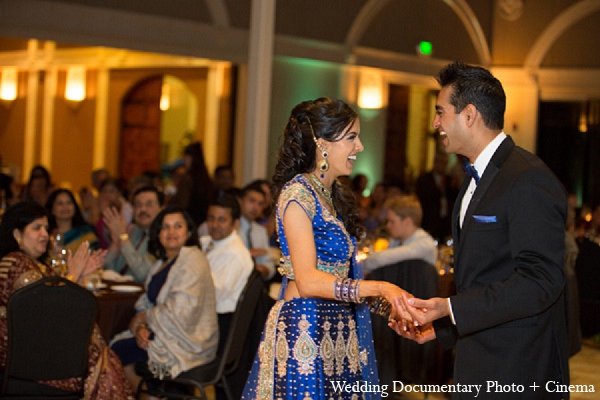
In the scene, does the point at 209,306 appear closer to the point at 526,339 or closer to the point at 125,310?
the point at 125,310

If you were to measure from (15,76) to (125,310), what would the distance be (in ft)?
36.5

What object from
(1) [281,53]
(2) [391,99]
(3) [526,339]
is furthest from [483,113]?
(2) [391,99]

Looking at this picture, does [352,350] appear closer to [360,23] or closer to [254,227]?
[254,227]

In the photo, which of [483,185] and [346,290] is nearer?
[483,185]

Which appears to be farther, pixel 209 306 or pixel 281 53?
pixel 281 53

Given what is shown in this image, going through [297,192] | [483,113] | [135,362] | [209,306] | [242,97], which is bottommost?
[135,362]

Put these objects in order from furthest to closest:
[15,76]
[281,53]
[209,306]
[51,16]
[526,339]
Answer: [15,76] < [281,53] < [51,16] < [209,306] < [526,339]

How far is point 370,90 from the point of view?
12.4m

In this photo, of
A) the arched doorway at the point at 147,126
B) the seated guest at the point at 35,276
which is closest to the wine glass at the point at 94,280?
the seated guest at the point at 35,276

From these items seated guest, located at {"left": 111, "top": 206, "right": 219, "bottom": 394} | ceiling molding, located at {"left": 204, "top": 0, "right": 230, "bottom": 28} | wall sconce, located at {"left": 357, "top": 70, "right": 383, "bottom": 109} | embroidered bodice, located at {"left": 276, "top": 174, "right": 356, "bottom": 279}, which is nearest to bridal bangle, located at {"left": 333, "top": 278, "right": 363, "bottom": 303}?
embroidered bodice, located at {"left": 276, "top": 174, "right": 356, "bottom": 279}

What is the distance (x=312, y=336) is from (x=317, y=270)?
10.5 inches

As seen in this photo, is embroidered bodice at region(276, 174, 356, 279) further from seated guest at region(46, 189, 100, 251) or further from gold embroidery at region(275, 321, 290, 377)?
seated guest at region(46, 189, 100, 251)

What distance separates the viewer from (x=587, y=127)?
1360cm

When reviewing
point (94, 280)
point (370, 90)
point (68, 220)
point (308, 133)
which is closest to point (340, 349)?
point (308, 133)
